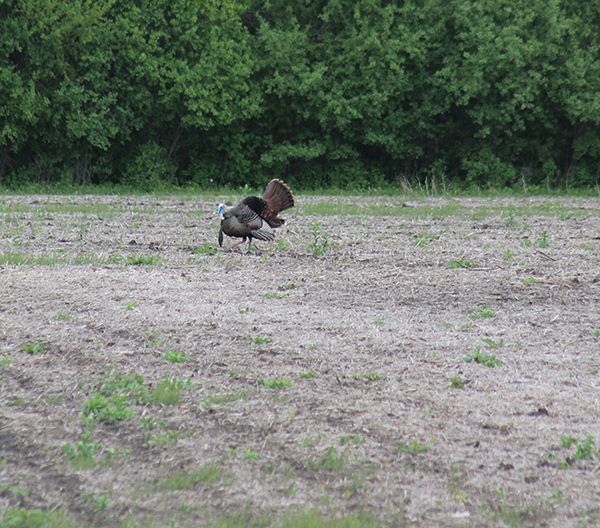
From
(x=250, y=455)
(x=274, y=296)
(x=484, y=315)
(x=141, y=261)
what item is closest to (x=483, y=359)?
(x=484, y=315)

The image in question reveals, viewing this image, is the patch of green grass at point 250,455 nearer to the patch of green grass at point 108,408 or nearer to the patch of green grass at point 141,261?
the patch of green grass at point 108,408

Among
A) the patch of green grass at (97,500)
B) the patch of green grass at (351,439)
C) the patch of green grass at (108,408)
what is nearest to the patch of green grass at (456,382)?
the patch of green grass at (351,439)

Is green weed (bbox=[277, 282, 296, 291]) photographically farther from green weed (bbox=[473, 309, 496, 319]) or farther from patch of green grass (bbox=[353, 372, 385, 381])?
patch of green grass (bbox=[353, 372, 385, 381])

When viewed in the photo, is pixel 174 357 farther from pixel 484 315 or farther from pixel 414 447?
pixel 484 315

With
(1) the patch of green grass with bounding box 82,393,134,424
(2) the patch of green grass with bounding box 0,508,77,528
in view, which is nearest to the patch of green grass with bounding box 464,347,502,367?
(1) the patch of green grass with bounding box 82,393,134,424

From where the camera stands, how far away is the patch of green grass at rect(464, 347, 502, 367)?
4504 mm

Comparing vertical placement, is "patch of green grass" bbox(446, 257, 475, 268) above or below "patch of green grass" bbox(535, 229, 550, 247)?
below

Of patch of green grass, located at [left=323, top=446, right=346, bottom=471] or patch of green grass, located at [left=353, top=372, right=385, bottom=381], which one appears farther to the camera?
patch of green grass, located at [left=353, top=372, right=385, bottom=381]

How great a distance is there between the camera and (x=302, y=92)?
949 inches

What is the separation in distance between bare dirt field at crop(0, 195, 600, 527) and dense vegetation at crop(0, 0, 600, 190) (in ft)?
53.5

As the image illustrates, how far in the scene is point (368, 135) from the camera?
25.2m

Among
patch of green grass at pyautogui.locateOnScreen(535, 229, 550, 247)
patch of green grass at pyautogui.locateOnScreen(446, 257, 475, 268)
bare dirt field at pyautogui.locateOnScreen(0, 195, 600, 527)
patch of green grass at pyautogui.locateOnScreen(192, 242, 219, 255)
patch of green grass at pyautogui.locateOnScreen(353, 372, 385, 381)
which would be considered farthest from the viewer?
patch of green grass at pyautogui.locateOnScreen(535, 229, 550, 247)

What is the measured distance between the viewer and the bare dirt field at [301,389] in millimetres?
2939

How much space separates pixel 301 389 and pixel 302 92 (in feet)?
69.5
